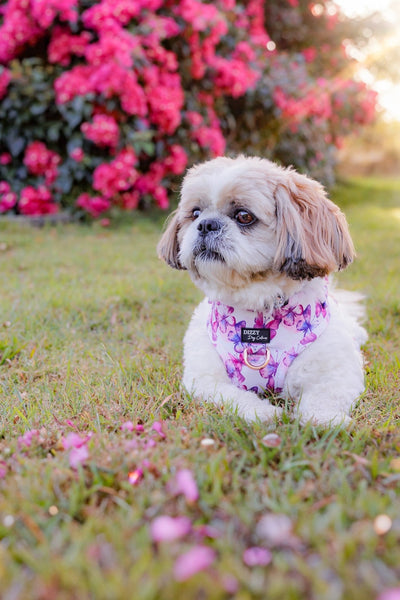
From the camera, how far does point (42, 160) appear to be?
656cm

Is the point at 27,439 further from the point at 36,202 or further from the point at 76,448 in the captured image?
the point at 36,202

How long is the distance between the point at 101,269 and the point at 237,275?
282cm

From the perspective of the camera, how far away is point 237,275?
2371 mm

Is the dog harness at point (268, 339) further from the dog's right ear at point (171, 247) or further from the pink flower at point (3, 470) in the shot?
the pink flower at point (3, 470)

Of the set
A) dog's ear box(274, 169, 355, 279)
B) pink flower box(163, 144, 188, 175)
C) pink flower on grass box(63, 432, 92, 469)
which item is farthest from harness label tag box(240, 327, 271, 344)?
pink flower box(163, 144, 188, 175)

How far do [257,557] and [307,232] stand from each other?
Result: 1.46 m

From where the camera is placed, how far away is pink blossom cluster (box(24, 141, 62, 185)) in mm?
6551

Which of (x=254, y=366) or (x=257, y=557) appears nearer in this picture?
(x=257, y=557)

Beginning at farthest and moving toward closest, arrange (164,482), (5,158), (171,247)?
1. (5,158)
2. (171,247)
3. (164,482)

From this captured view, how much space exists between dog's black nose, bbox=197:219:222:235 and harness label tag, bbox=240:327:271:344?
48cm

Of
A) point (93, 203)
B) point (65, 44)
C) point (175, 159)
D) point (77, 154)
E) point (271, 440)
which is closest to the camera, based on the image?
point (271, 440)

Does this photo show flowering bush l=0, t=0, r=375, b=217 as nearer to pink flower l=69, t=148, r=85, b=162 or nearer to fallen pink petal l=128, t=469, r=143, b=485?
pink flower l=69, t=148, r=85, b=162

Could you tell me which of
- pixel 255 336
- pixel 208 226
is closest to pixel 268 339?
pixel 255 336

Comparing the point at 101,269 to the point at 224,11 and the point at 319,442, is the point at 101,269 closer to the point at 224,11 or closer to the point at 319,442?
the point at 319,442
